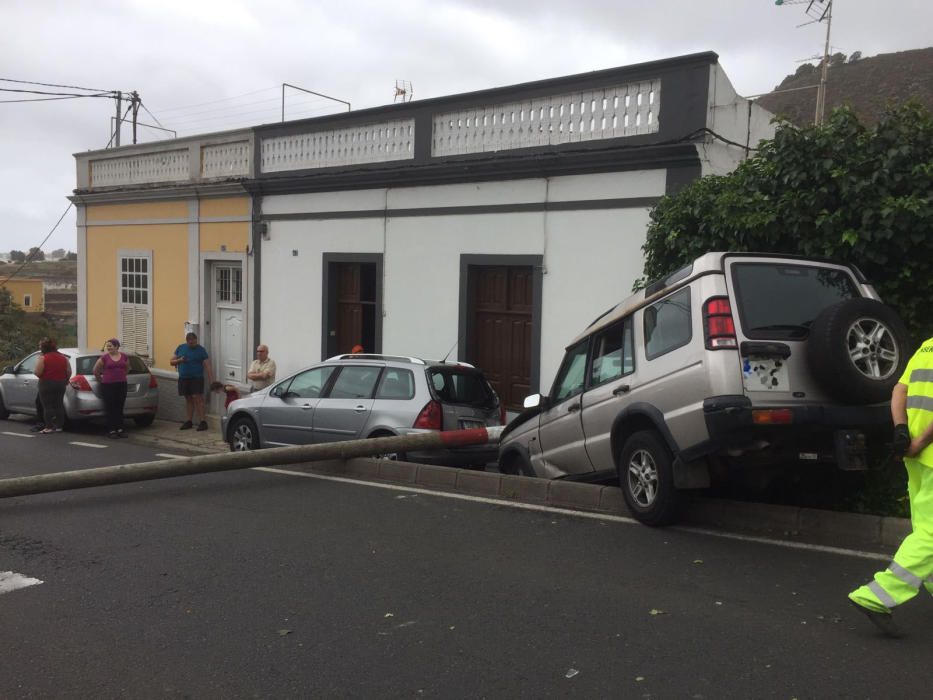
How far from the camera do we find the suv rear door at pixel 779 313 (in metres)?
5.62

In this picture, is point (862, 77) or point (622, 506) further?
point (862, 77)

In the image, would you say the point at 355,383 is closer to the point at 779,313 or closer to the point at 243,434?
the point at 243,434

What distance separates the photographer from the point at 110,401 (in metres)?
14.4

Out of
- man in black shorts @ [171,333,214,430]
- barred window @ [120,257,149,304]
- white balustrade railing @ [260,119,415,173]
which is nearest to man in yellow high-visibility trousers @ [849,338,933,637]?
white balustrade railing @ [260,119,415,173]

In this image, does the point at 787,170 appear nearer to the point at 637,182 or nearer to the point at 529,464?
the point at 637,182

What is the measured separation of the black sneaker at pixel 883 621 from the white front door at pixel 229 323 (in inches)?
557

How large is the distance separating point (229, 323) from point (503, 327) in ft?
23.2

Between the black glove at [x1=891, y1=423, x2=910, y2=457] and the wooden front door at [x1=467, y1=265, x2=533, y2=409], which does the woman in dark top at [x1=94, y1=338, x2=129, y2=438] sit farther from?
the black glove at [x1=891, y1=423, x2=910, y2=457]

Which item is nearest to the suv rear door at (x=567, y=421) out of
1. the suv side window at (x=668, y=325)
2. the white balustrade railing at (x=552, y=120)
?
the suv side window at (x=668, y=325)

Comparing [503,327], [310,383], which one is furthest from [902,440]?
[503,327]

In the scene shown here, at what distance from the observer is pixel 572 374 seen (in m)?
8.02

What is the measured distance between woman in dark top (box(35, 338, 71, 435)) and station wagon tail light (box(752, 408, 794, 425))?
12.3 meters

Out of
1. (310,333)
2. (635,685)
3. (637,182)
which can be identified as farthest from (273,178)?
(635,685)

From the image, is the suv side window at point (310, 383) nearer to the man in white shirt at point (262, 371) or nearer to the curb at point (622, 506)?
the curb at point (622, 506)
